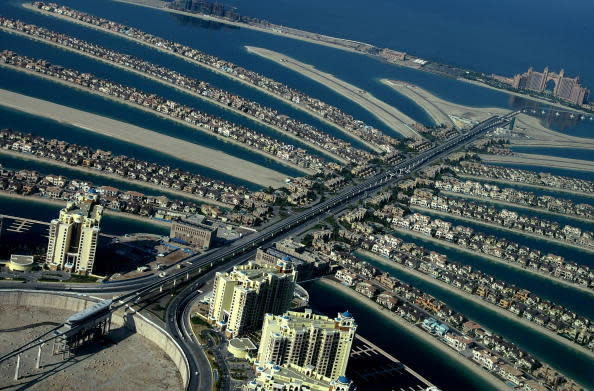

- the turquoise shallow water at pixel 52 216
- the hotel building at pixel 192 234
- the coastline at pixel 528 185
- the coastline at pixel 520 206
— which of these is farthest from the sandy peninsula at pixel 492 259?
the turquoise shallow water at pixel 52 216

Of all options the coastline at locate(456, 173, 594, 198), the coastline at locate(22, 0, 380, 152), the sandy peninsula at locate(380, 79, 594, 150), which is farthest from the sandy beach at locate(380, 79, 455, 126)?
the coastline at locate(456, 173, 594, 198)

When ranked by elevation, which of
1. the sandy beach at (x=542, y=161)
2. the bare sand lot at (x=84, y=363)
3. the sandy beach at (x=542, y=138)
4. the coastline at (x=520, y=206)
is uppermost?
the sandy beach at (x=542, y=138)

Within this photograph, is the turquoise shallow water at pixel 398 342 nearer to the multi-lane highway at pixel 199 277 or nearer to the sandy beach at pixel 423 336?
the sandy beach at pixel 423 336

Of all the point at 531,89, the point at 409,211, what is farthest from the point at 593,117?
the point at 409,211

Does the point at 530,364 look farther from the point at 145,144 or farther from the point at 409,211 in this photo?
the point at 145,144

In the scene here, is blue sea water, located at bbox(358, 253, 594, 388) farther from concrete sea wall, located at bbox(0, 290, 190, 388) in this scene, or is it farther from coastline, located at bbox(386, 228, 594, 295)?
concrete sea wall, located at bbox(0, 290, 190, 388)
